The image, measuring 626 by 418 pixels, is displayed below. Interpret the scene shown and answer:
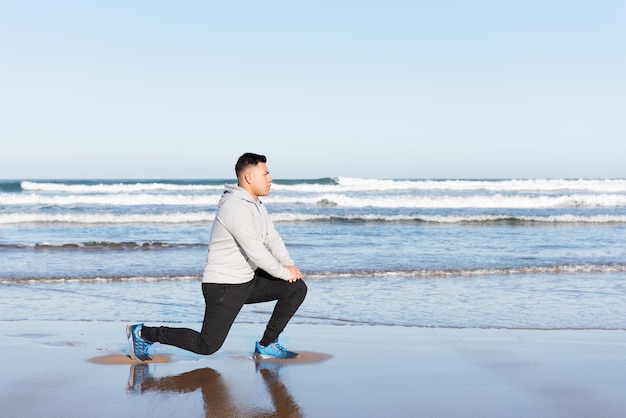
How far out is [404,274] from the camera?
10.5 meters

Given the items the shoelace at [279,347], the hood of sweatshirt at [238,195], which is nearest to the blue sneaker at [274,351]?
the shoelace at [279,347]

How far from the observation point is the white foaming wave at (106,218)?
73.2ft

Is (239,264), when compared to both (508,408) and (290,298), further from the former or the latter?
(508,408)

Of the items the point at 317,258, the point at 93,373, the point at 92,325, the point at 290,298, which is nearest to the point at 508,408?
the point at 290,298

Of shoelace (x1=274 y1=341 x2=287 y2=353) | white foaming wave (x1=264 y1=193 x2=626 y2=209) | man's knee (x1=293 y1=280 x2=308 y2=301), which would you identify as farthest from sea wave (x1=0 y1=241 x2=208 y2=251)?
white foaming wave (x1=264 y1=193 x2=626 y2=209)

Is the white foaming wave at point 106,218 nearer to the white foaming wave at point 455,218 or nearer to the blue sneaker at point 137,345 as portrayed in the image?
the white foaming wave at point 455,218

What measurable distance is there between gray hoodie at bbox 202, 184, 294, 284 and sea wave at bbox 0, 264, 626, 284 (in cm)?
554

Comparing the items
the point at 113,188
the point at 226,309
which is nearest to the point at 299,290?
the point at 226,309

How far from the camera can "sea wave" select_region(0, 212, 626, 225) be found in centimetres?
2238

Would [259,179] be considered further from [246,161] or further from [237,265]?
[237,265]

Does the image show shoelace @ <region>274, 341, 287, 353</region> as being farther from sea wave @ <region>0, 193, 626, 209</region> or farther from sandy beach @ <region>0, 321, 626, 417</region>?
sea wave @ <region>0, 193, 626, 209</region>

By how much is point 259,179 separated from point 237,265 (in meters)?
0.62

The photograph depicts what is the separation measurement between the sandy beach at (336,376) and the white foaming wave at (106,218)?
1658 cm

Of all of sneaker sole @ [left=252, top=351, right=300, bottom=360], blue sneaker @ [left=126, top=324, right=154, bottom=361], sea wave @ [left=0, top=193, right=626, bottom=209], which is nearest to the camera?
blue sneaker @ [left=126, top=324, right=154, bottom=361]
